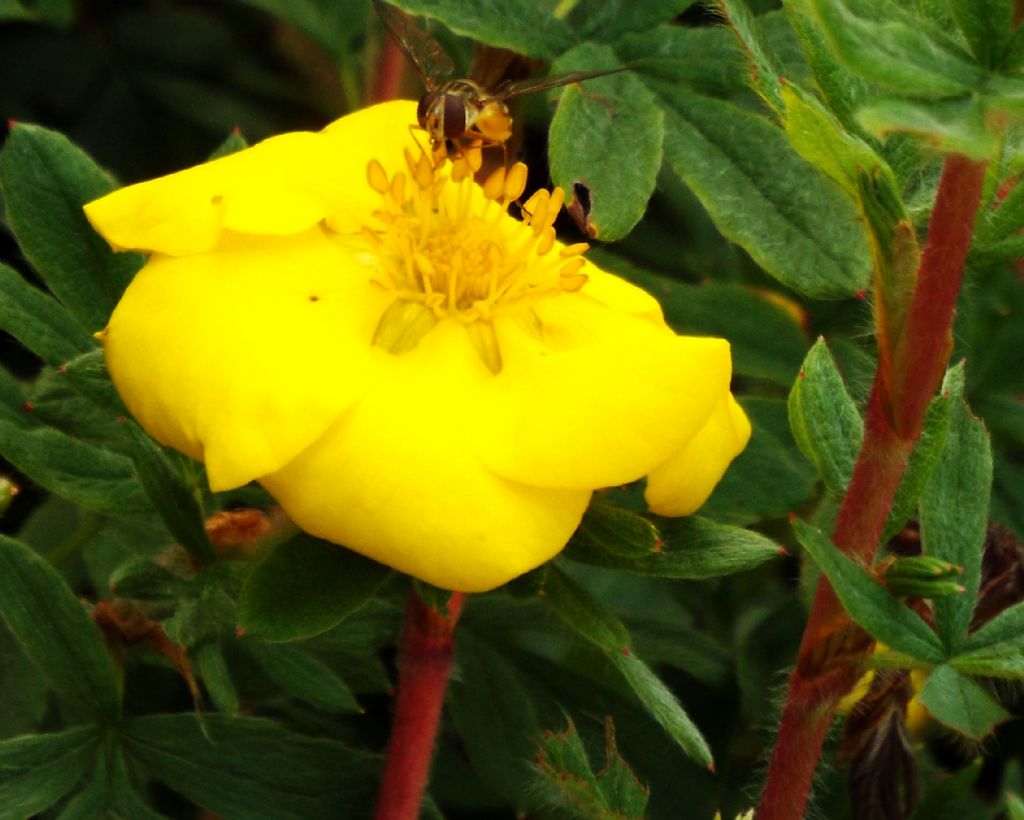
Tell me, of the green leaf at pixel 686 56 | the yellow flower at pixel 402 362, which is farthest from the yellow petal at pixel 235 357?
the green leaf at pixel 686 56

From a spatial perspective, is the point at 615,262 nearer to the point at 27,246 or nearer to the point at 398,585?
the point at 398,585

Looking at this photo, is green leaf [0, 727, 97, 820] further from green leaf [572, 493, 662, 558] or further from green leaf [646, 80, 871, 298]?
green leaf [646, 80, 871, 298]

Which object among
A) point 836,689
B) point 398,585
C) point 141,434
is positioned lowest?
point 398,585

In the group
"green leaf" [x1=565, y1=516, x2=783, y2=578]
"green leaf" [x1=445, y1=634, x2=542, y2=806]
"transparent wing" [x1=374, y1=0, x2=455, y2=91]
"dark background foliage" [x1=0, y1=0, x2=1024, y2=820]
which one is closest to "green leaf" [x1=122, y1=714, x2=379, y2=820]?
"dark background foliage" [x1=0, y1=0, x2=1024, y2=820]

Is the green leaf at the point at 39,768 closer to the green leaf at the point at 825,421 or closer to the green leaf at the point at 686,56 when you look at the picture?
the green leaf at the point at 825,421

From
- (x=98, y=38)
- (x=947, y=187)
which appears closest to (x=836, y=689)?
(x=947, y=187)

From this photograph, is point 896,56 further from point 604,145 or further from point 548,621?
point 548,621

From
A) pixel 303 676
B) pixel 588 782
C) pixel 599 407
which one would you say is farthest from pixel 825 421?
pixel 303 676
